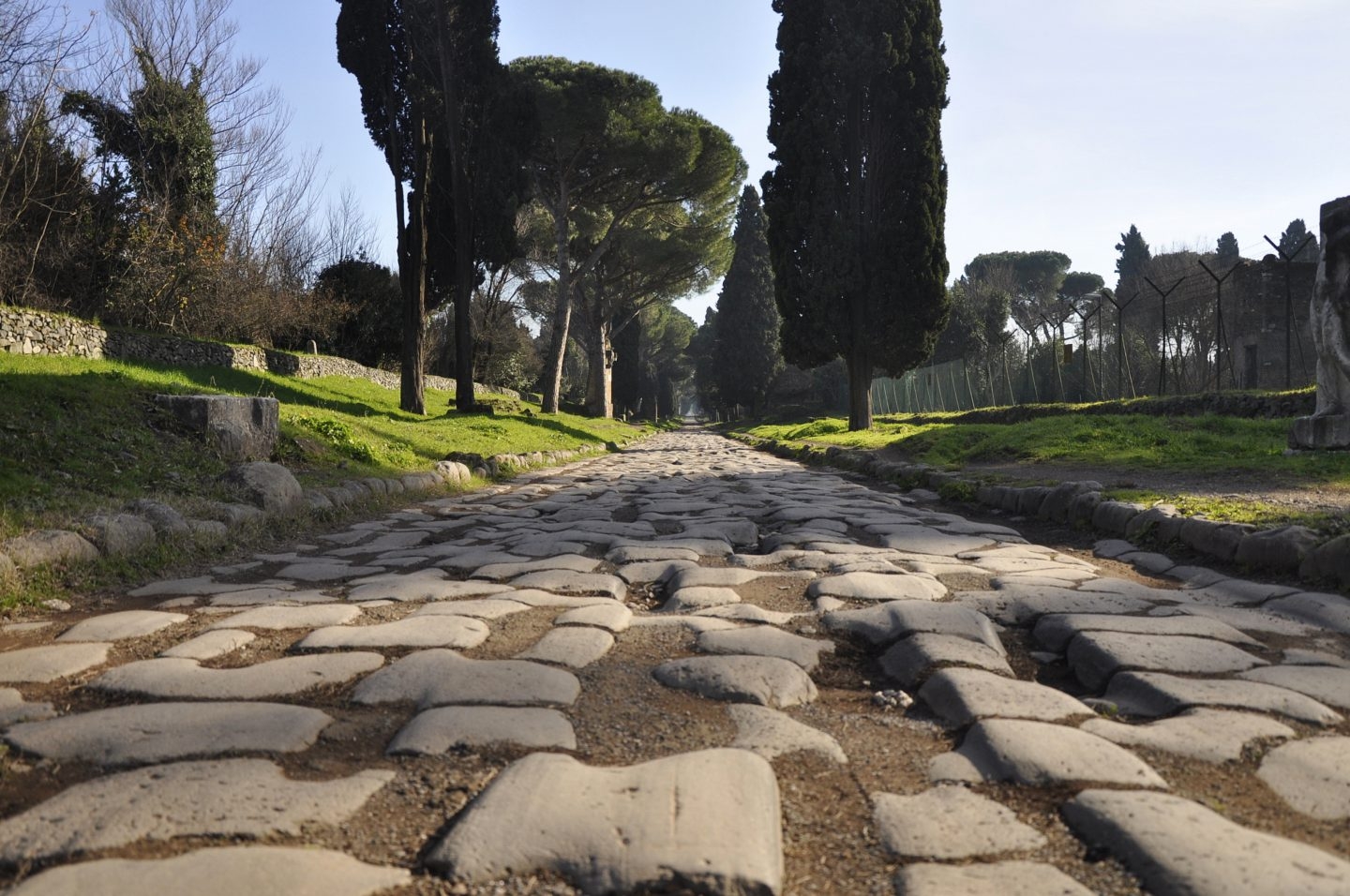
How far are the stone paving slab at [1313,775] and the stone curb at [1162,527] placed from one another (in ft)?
6.00

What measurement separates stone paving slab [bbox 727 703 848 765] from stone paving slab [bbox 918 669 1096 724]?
349 millimetres

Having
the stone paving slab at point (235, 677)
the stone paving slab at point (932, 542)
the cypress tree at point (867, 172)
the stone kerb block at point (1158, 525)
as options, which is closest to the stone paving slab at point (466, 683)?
the stone paving slab at point (235, 677)

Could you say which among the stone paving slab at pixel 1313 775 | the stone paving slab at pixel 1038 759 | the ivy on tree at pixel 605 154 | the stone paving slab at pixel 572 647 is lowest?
the stone paving slab at pixel 1313 775

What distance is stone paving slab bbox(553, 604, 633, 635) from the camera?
2850 mm

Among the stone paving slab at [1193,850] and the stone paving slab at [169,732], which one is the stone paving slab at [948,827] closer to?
the stone paving slab at [1193,850]

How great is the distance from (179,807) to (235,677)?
2.77 ft

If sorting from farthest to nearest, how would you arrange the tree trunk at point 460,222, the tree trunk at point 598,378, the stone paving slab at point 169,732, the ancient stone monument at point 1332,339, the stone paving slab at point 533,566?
1. the tree trunk at point 598,378
2. the tree trunk at point 460,222
3. the ancient stone monument at point 1332,339
4. the stone paving slab at point 533,566
5. the stone paving slab at point 169,732

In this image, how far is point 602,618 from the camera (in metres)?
2.94

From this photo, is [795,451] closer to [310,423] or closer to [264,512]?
[310,423]

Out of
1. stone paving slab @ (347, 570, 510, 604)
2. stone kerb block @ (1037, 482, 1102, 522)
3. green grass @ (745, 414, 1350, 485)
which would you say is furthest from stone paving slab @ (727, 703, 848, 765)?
green grass @ (745, 414, 1350, 485)

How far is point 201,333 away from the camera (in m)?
15.6

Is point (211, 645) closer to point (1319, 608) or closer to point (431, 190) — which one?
point (1319, 608)

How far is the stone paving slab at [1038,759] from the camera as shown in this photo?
1.64 meters

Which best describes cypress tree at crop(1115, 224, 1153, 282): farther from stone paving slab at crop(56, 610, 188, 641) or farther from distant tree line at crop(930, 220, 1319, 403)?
stone paving slab at crop(56, 610, 188, 641)
